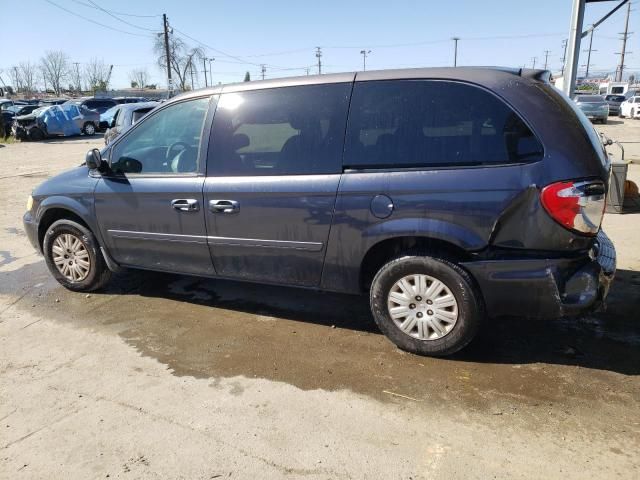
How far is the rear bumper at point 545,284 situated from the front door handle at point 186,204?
2.10m

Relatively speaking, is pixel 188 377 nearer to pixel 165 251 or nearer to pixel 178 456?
pixel 178 456

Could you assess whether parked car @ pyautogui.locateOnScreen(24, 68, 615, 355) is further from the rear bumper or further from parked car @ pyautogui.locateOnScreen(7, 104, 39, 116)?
parked car @ pyautogui.locateOnScreen(7, 104, 39, 116)

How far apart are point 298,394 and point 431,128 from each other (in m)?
1.89

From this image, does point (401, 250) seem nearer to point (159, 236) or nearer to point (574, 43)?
point (159, 236)

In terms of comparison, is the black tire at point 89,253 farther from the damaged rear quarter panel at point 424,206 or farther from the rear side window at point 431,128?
the rear side window at point 431,128

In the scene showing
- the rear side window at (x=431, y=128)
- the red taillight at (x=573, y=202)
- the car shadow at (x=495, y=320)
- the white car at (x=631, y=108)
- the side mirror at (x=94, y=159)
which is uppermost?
the white car at (x=631, y=108)

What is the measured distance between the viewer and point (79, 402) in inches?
122

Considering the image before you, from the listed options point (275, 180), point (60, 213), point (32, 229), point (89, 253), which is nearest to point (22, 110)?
point (32, 229)

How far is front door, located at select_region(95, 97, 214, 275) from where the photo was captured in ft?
13.2

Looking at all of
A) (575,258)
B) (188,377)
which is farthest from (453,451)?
(188,377)

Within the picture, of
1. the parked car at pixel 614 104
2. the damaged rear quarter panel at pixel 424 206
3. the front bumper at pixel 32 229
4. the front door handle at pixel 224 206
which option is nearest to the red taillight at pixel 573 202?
the damaged rear quarter panel at pixel 424 206

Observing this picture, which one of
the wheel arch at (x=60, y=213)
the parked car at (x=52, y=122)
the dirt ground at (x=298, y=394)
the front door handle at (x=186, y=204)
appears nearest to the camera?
the dirt ground at (x=298, y=394)

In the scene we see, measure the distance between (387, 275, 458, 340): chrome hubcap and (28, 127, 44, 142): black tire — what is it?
2633 centimetres

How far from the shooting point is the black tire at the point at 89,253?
15.4 feet
